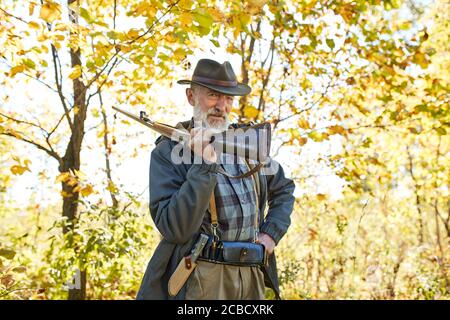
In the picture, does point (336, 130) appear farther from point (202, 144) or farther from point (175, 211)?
point (175, 211)

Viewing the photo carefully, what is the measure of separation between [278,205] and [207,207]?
0.66 metres

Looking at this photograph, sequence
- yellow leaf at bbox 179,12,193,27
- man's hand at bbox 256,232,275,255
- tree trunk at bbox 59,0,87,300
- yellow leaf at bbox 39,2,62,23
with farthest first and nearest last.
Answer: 1. tree trunk at bbox 59,0,87,300
2. yellow leaf at bbox 179,12,193,27
3. yellow leaf at bbox 39,2,62,23
4. man's hand at bbox 256,232,275,255

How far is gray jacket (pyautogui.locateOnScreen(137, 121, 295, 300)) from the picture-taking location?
97.7 inches

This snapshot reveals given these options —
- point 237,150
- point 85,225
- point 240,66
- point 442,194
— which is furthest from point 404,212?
point 237,150

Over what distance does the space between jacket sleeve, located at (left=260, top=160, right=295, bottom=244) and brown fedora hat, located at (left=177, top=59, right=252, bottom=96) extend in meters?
0.54

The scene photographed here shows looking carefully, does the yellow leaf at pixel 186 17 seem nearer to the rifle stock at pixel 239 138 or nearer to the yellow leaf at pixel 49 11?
the yellow leaf at pixel 49 11

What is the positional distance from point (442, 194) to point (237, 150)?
6.02 m

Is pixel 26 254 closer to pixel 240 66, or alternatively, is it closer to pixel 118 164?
pixel 118 164

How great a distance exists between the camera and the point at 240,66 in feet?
23.3

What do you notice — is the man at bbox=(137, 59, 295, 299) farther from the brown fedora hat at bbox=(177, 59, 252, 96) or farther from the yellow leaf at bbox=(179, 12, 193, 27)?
the yellow leaf at bbox=(179, 12, 193, 27)

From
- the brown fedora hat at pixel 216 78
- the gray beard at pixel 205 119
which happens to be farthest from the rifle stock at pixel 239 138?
the brown fedora hat at pixel 216 78

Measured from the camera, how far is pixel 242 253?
2.68 metres

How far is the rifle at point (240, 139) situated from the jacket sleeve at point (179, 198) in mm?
141

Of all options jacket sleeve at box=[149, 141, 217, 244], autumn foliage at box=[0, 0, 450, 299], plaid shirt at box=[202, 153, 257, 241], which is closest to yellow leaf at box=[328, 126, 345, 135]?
autumn foliage at box=[0, 0, 450, 299]
